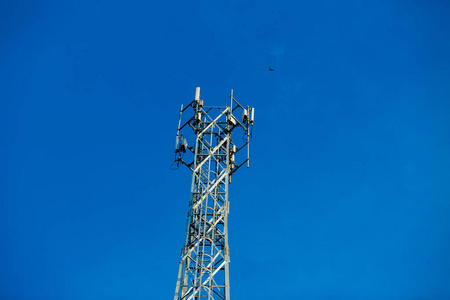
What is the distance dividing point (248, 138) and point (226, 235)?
6.72 metres

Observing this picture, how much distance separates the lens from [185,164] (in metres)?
25.3

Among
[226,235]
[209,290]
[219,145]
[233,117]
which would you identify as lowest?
[209,290]

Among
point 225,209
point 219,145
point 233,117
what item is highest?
point 233,117

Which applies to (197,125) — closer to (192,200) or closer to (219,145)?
(219,145)

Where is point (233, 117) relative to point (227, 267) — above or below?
above

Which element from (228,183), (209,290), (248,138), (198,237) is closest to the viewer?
(209,290)

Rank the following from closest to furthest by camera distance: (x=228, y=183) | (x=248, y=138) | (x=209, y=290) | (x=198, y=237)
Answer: (x=209, y=290)
(x=198, y=237)
(x=228, y=183)
(x=248, y=138)

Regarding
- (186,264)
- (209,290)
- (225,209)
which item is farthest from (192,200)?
(209,290)

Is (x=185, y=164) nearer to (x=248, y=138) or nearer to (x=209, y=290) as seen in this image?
(x=248, y=138)

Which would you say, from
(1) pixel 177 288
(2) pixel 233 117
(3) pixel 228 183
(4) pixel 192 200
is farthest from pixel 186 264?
(2) pixel 233 117

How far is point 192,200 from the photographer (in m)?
23.7

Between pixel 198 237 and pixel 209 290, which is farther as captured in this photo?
pixel 198 237

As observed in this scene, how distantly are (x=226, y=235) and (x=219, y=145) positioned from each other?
5537 mm

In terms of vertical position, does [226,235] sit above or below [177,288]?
above
